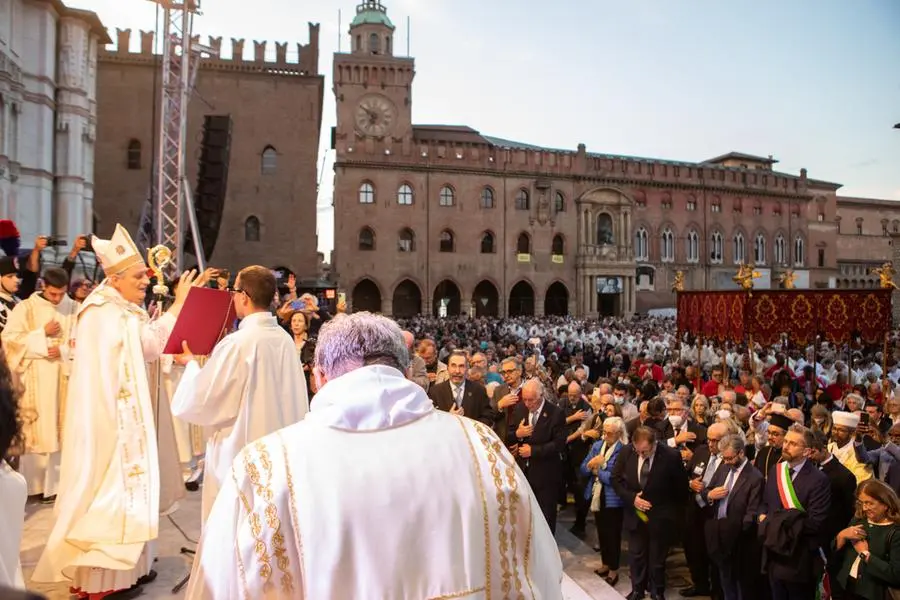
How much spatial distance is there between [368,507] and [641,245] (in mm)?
47740

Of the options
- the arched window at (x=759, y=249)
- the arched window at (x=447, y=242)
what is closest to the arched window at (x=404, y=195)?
the arched window at (x=447, y=242)

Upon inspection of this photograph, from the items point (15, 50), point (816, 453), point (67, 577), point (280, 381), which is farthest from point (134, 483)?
point (15, 50)

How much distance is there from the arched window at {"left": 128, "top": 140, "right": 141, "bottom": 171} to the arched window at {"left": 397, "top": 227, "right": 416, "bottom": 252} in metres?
15.2

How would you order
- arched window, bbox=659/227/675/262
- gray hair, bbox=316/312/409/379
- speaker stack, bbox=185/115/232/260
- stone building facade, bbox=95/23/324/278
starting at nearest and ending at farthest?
gray hair, bbox=316/312/409/379
speaker stack, bbox=185/115/232/260
stone building facade, bbox=95/23/324/278
arched window, bbox=659/227/675/262

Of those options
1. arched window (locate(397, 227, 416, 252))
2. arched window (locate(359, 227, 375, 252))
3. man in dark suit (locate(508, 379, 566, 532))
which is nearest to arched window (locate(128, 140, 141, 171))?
arched window (locate(359, 227, 375, 252))

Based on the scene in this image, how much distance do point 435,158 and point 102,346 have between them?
39027mm

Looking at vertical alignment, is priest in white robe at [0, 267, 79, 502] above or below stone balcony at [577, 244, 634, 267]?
below

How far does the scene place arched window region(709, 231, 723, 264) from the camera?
4972cm

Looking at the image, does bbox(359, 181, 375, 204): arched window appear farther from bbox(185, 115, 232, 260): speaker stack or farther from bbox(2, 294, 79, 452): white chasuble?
bbox(2, 294, 79, 452): white chasuble

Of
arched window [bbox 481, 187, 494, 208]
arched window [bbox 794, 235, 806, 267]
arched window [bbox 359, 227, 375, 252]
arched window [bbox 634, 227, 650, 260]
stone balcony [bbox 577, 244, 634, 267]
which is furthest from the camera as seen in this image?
arched window [bbox 794, 235, 806, 267]

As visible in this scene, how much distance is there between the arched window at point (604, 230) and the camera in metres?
46.0

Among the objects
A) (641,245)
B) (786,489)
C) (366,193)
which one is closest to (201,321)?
(786,489)

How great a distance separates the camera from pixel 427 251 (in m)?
41.8

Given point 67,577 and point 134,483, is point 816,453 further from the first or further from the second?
point 67,577
